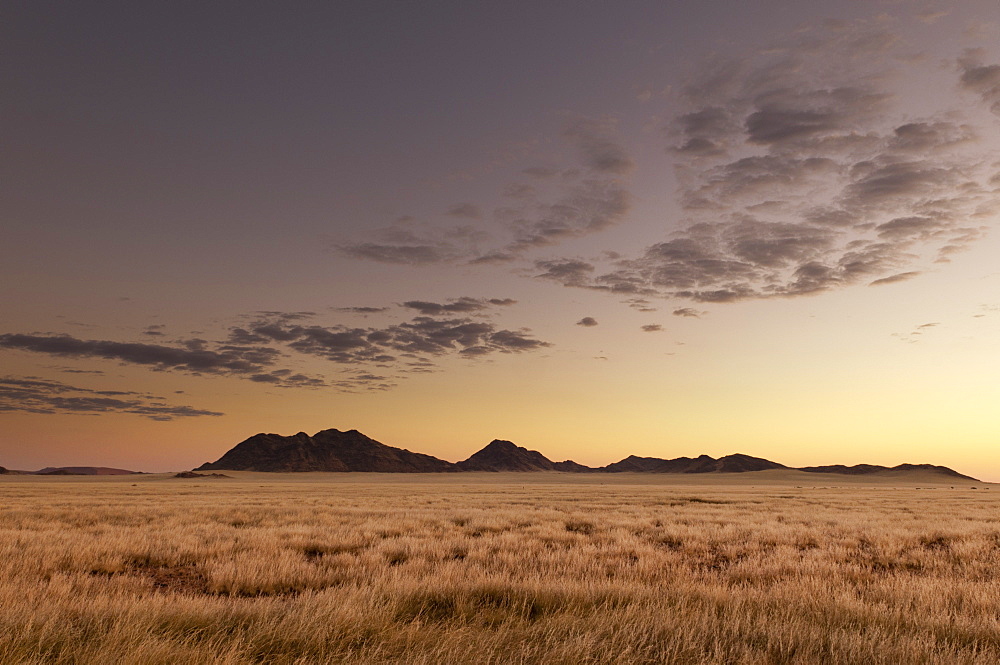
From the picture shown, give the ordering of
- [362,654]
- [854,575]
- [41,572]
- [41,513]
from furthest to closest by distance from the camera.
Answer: [41,513], [854,575], [41,572], [362,654]

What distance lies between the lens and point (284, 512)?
2339 cm

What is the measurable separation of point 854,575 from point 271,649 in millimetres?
10427

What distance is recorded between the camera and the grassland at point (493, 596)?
5.06m

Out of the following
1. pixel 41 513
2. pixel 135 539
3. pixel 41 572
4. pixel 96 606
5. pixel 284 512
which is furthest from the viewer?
pixel 284 512

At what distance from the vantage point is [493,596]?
782 cm

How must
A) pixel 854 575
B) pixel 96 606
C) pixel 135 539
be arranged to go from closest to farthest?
pixel 96 606 < pixel 854 575 < pixel 135 539

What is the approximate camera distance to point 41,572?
9.97 metres

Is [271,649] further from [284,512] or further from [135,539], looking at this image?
[284,512]

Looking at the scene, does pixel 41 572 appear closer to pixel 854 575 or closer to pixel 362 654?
pixel 362 654

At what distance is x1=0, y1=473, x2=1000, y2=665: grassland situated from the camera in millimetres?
5062

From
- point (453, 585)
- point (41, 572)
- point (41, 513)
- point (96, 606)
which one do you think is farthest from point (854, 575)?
point (41, 513)

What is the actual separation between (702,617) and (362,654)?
385 centimetres

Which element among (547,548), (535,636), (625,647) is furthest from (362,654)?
(547,548)

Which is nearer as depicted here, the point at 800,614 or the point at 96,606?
the point at 96,606
